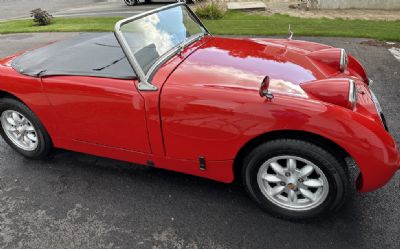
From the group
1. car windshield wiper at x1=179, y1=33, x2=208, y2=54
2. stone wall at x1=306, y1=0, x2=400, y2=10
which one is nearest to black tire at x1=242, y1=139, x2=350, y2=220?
car windshield wiper at x1=179, y1=33, x2=208, y2=54

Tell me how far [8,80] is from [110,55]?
979 mm

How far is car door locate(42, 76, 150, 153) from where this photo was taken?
2.64 metres

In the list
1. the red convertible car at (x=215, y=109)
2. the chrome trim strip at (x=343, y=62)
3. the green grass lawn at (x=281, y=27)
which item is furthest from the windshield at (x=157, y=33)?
the green grass lawn at (x=281, y=27)

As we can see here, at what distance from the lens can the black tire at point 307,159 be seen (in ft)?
7.50

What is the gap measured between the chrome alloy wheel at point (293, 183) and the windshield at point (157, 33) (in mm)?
1240

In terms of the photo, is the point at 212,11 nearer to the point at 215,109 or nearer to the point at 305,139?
the point at 215,109

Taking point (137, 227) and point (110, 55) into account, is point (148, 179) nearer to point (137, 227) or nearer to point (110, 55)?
point (137, 227)

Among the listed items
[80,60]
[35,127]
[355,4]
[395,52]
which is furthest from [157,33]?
[355,4]

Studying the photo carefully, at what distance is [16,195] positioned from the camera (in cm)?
307

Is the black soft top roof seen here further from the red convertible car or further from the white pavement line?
the white pavement line

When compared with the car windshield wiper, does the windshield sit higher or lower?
higher

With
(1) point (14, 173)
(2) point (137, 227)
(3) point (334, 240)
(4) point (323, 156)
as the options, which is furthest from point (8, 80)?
(3) point (334, 240)

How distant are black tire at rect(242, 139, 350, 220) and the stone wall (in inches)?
422

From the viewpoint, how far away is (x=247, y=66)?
2.76 m
